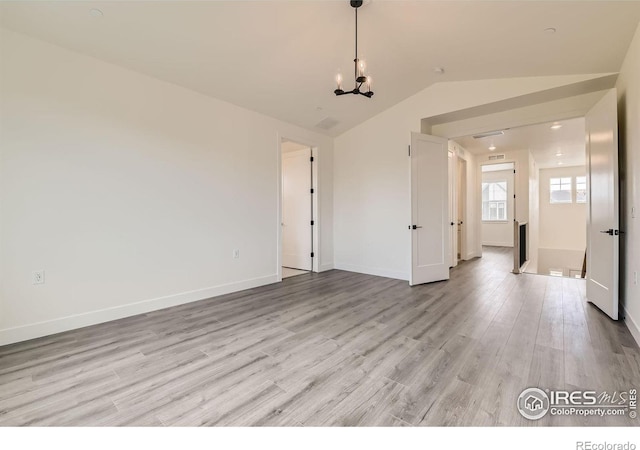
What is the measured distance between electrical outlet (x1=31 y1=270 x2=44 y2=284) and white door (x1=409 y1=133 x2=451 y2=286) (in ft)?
14.8

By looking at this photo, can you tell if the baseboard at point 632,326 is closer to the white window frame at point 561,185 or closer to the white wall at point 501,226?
the white wall at point 501,226

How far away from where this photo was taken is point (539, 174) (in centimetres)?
1025

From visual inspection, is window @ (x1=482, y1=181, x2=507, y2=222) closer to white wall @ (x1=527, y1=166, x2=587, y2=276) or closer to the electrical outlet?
white wall @ (x1=527, y1=166, x2=587, y2=276)

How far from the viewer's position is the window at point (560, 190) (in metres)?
9.89

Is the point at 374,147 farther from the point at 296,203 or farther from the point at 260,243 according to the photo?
the point at 260,243

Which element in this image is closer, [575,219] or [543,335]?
[543,335]

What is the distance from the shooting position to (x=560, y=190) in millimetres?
10023

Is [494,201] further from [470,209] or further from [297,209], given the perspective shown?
[297,209]

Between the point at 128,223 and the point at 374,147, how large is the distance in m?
4.10

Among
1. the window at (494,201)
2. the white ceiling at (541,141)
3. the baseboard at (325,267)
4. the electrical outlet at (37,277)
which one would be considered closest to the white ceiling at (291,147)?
the baseboard at (325,267)

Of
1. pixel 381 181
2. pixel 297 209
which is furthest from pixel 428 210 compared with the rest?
pixel 297 209

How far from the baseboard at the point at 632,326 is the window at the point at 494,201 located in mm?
8162

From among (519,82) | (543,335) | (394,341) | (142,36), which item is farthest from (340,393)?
(519,82)

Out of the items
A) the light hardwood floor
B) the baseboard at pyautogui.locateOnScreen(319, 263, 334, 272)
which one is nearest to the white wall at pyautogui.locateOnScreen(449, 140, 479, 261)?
the baseboard at pyautogui.locateOnScreen(319, 263, 334, 272)
